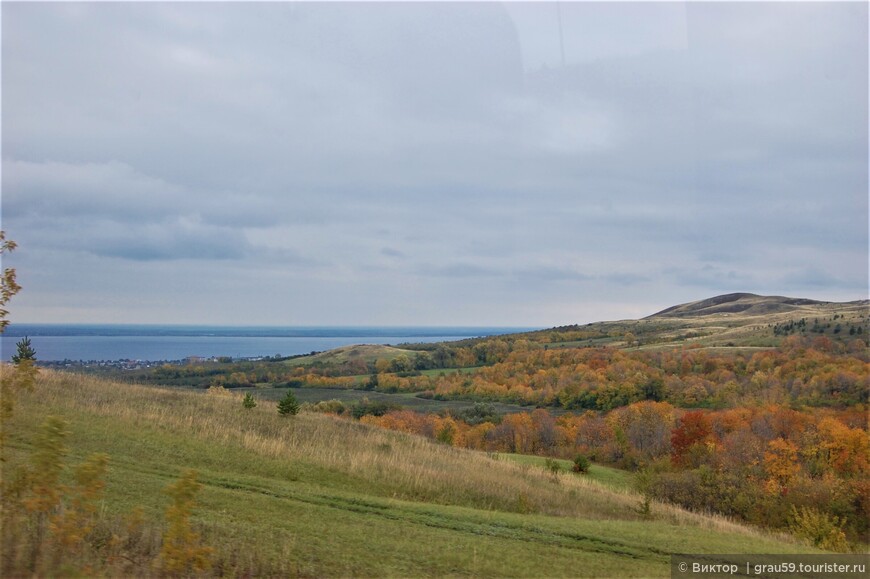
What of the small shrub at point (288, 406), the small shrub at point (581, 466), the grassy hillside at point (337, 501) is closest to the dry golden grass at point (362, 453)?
the grassy hillside at point (337, 501)

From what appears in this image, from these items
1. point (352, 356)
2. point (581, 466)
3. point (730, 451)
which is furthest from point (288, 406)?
point (352, 356)

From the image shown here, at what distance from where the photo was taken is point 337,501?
1387cm

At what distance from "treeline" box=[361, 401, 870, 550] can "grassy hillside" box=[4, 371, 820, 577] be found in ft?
35.9

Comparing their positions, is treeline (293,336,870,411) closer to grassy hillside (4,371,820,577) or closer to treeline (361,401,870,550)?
treeline (361,401,870,550)

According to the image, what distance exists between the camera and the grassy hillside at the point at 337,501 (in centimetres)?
957

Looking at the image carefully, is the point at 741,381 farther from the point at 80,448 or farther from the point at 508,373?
the point at 80,448

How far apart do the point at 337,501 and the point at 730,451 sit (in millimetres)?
51039

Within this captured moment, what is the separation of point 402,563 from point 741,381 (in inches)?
3911

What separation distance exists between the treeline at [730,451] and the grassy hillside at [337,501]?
11.0m

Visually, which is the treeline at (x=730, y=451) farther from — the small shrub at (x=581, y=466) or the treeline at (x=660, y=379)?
the treeline at (x=660, y=379)

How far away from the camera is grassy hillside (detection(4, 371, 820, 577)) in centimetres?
957

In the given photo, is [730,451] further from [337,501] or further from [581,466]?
[337,501]

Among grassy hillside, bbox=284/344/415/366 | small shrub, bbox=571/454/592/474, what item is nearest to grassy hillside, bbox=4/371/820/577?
small shrub, bbox=571/454/592/474

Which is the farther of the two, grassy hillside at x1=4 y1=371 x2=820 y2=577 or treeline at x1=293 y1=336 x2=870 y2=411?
treeline at x1=293 y1=336 x2=870 y2=411
